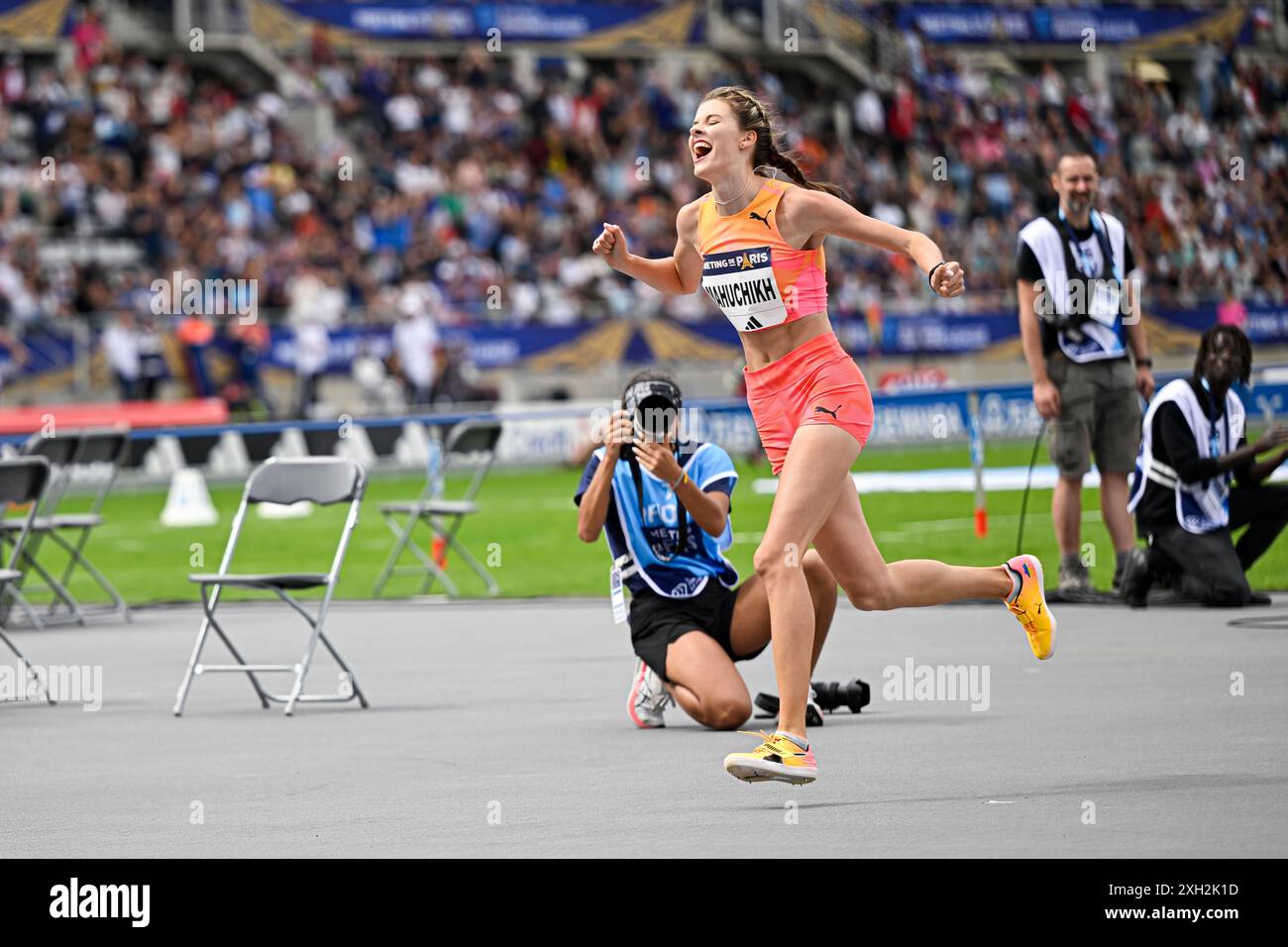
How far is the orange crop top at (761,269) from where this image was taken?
25.7ft

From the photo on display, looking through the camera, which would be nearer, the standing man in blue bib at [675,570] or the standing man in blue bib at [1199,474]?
the standing man in blue bib at [675,570]

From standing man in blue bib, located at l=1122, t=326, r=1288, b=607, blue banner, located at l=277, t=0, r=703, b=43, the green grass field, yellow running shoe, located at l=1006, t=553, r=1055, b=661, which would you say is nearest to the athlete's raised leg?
yellow running shoe, located at l=1006, t=553, r=1055, b=661

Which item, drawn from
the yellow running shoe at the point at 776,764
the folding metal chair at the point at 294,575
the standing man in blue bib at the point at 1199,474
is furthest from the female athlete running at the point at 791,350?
the standing man in blue bib at the point at 1199,474

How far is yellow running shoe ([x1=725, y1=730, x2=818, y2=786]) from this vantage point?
7137mm

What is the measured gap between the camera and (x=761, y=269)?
7.83 metres

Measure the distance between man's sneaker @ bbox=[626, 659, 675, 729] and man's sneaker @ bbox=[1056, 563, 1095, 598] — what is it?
186 inches

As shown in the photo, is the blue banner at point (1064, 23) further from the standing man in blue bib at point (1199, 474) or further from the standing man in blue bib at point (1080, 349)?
the standing man in blue bib at point (1199, 474)

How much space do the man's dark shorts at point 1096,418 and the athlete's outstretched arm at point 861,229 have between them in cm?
581

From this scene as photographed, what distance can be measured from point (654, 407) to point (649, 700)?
4.14 ft

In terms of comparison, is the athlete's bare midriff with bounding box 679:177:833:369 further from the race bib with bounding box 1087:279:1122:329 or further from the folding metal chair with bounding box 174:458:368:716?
the race bib with bounding box 1087:279:1122:329

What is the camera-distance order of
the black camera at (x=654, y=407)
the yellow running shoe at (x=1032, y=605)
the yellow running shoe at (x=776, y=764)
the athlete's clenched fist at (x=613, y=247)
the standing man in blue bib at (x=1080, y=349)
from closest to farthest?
the yellow running shoe at (x=776, y=764) < the athlete's clenched fist at (x=613, y=247) < the yellow running shoe at (x=1032, y=605) < the black camera at (x=654, y=407) < the standing man in blue bib at (x=1080, y=349)

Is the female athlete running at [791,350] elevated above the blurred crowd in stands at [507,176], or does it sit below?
below

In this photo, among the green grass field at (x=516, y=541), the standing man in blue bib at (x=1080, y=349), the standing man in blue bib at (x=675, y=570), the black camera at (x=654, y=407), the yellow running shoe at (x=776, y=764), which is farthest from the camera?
the green grass field at (x=516, y=541)
